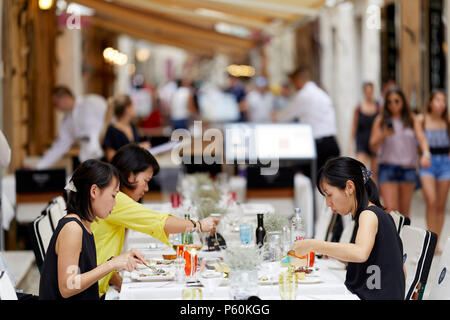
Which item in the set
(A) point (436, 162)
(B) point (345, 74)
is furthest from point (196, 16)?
(A) point (436, 162)

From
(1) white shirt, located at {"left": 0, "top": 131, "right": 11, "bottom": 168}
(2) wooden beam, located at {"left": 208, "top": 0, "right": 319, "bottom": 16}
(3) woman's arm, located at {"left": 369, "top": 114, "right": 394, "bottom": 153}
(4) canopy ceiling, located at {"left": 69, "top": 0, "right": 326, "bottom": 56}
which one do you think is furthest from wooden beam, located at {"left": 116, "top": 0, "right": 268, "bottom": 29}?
(1) white shirt, located at {"left": 0, "top": 131, "right": 11, "bottom": 168}

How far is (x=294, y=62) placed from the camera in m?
17.5

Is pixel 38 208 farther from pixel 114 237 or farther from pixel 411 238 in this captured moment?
pixel 411 238

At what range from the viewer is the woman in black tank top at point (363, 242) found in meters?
3.12

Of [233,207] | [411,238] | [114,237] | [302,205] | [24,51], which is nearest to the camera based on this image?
[411,238]

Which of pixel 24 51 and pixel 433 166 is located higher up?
pixel 24 51

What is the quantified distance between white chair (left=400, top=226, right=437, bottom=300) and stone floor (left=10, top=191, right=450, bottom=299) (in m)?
0.07

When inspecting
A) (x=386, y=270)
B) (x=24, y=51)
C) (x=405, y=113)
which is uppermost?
(x=24, y=51)

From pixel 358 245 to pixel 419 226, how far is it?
518 cm

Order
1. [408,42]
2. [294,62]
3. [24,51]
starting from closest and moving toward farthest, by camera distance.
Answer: [24,51] → [408,42] → [294,62]

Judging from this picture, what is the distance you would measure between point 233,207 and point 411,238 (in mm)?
1567

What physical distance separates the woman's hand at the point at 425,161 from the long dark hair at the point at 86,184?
Answer: 4189mm

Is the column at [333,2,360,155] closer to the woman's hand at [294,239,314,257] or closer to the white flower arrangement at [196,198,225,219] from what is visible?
the white flower arrangement at [196,198,225,219]

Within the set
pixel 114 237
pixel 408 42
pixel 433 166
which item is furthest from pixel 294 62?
pixel 114 237
